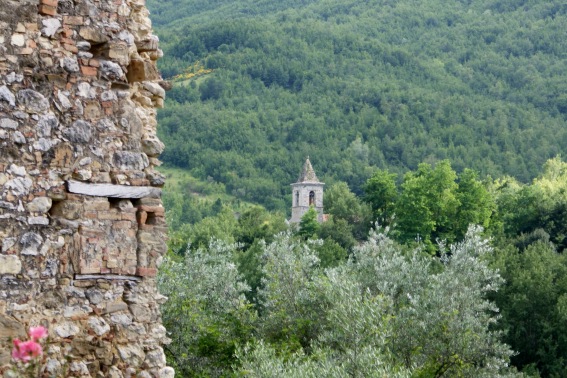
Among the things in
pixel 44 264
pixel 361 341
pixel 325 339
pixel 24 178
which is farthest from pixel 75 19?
pixel 325 339

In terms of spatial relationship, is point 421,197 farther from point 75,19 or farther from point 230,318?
point 75,19

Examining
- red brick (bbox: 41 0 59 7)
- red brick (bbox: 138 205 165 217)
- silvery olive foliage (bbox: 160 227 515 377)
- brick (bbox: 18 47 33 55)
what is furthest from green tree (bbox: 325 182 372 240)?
brick (bbox: 18 47 33 55)

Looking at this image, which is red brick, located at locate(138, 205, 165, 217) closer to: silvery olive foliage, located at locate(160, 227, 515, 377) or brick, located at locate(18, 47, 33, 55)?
brick, located at locate(18, 47, 33, 55)

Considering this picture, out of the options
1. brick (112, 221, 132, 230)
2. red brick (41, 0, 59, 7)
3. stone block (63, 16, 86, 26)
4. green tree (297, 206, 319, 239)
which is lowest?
green tree (297, 206, 319, 239)

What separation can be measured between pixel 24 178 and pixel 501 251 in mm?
44538

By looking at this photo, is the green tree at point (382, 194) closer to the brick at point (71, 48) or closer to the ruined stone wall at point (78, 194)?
the ruined stone wall at point (78, 194)

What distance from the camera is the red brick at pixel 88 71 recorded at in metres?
7.39

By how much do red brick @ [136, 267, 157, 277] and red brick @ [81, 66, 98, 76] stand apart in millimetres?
1354

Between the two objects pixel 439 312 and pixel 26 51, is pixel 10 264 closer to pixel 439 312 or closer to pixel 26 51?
pixel 26 51

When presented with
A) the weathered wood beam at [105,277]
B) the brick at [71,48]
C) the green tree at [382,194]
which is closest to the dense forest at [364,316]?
the weathered wood beam at [105,277]

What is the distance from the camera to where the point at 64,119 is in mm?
7254

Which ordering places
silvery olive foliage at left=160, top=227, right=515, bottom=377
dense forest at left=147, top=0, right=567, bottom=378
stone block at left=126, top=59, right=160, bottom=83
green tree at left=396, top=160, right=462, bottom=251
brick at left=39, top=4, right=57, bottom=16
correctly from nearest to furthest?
brick at left=39, top=4, right=57, bottom=16 → stone block at left=126, top=59, right=160, bottom=83 → silvery olive foliage at left=160, top=227, right=515, bottom=377 → dense forest at left=147, top=0, right=567, bottom=378 → green tree at left=396, top=160, right=462, bottom=251

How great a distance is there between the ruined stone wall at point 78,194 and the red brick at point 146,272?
0.03 feet

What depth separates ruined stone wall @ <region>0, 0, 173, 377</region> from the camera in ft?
23.1
